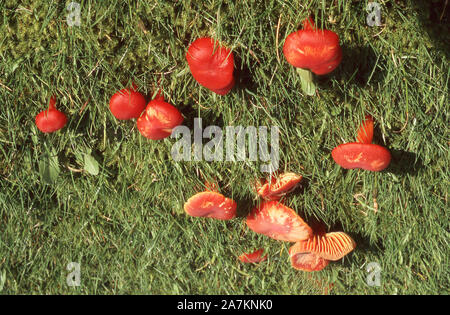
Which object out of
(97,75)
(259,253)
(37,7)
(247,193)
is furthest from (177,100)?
(259,253)

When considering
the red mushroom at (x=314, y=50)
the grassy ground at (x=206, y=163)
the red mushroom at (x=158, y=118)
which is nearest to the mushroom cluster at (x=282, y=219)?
the grassy ground at (x=206, y=163)

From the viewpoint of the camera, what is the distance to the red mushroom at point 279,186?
2.11 meters

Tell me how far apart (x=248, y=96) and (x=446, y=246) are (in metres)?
1.45

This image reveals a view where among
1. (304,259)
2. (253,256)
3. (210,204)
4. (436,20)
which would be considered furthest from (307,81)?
(253,256)

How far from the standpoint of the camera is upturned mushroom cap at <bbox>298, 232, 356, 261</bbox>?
7.02 feet

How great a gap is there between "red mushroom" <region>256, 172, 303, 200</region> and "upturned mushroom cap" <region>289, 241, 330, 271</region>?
282mm

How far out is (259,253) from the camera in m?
2.47

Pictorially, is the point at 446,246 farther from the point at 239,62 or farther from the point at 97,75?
the point at 97,75

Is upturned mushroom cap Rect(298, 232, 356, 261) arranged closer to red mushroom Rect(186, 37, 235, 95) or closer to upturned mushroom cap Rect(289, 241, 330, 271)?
upturned mushroom cap Rect(289, 241, 330, 271)

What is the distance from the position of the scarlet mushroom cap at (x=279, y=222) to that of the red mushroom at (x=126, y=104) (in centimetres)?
82

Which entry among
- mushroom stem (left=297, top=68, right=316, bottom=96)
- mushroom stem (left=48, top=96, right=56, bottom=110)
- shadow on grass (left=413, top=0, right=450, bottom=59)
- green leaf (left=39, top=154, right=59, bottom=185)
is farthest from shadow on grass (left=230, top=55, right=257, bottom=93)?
green leaf (left=39, top=154, right=59, bottom=185)

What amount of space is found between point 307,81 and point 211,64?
1.62ft

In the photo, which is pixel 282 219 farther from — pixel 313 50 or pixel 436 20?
pixel 436 20

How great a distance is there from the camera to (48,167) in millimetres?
2270
